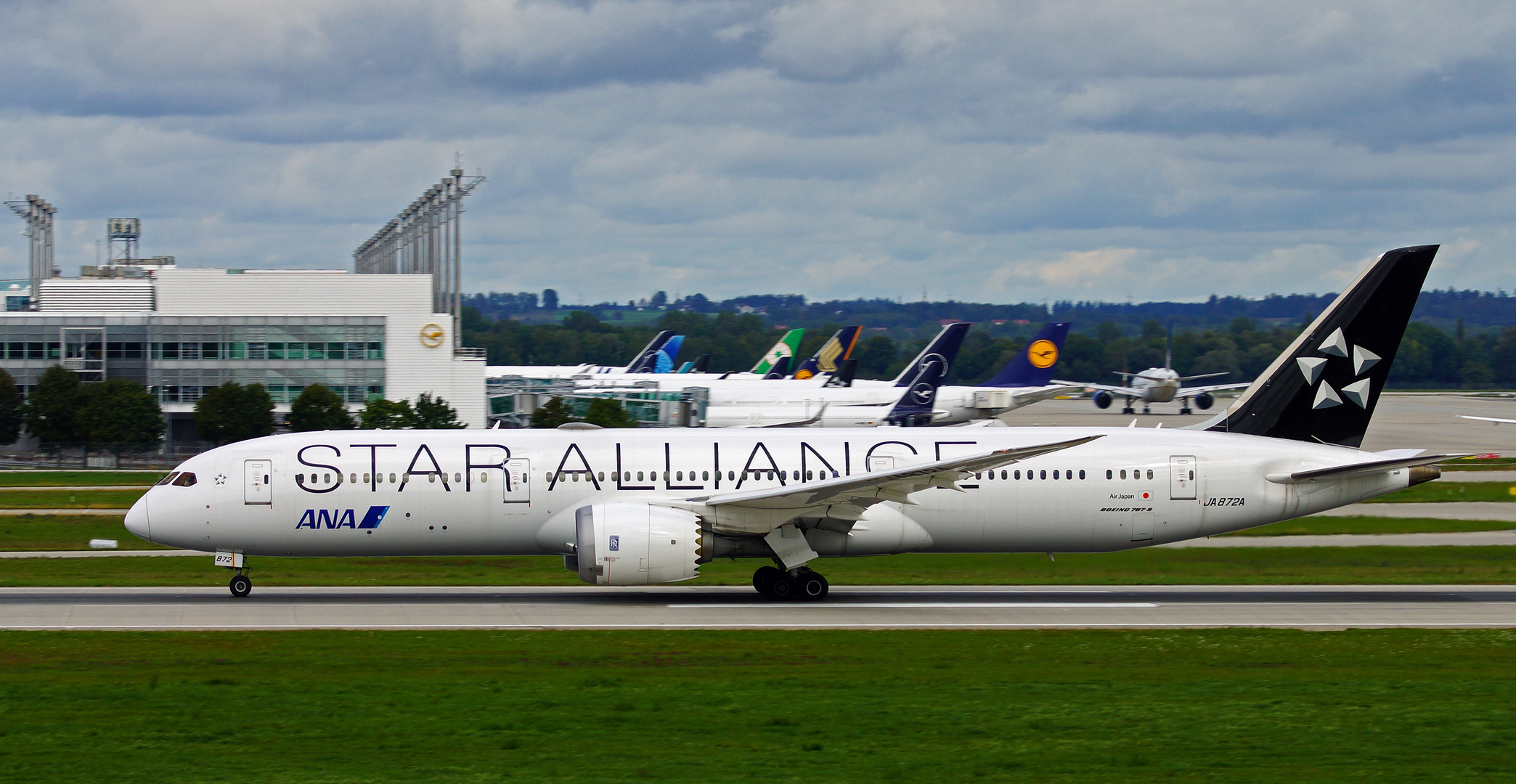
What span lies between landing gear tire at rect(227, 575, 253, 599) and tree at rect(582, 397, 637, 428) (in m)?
43.9

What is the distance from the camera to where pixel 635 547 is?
25.6m

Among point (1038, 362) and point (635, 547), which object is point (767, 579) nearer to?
point (635, 547)

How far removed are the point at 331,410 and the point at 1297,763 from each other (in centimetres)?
7056

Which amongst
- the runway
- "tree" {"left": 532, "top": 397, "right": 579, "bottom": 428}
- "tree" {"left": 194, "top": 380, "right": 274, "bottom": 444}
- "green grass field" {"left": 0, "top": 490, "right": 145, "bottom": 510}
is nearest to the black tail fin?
the runway

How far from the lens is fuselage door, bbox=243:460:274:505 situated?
1082 inches

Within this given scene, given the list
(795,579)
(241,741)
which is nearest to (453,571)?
(795,579)

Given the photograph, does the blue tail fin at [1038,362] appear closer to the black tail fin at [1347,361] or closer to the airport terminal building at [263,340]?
the airport terminal building at [263,340]

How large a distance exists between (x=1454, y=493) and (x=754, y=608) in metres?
35.3

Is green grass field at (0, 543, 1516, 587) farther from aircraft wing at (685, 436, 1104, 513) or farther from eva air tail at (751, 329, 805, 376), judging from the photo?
eva air tail at (751, 329, 805, 376)

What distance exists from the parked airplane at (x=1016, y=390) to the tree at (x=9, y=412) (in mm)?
53191

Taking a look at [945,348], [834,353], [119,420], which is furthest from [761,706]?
[834,353]

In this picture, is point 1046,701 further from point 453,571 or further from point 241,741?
point 453,571

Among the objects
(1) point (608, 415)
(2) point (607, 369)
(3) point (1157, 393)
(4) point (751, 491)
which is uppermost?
(2) point (607, 369)

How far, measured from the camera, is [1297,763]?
14.9 metres
